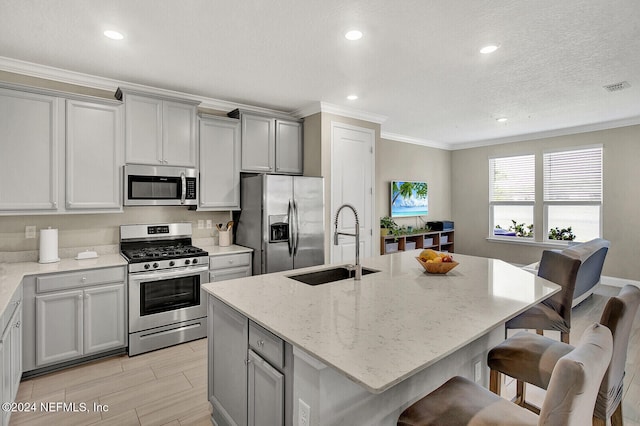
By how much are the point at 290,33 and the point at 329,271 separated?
1.83 m

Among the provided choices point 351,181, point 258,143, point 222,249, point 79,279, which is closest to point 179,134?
point 258,143

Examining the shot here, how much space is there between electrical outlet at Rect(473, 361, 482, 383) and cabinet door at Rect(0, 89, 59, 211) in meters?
3.57

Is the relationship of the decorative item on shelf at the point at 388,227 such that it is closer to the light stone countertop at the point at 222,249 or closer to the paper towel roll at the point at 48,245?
the light stone countertop at the point at 222,249

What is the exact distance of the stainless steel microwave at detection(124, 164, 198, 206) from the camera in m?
3.40

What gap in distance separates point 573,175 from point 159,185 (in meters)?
6.59

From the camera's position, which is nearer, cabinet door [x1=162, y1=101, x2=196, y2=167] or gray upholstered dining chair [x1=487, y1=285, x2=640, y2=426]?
gray upholstered dining chair [x1=487, y1=285, x2=640, y2=426]

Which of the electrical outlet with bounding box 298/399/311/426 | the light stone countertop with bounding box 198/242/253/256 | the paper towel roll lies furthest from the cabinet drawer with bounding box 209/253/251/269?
the electrical outlet with bounding box 298/399/311/426

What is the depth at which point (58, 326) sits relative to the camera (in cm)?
284

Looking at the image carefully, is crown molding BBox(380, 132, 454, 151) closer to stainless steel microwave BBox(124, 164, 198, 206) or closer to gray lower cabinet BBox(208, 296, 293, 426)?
stainless steel microwave BBox(124, 164, 198, 206)

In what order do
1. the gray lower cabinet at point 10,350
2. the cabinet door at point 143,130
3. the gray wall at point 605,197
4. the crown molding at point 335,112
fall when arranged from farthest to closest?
the gray wall at point 605,197
the crown molding at point 335,112
the cabinet door at point 143,130
the gray lower cabinet at point 10,350

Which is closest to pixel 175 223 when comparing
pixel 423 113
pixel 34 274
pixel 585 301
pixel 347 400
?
pixel 34 274

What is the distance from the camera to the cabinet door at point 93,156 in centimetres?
312

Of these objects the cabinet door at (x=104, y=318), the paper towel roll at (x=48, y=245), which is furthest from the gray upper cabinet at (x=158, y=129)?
the cabinet door at (x=104, y=318)

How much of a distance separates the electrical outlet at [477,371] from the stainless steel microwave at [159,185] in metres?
3.12
